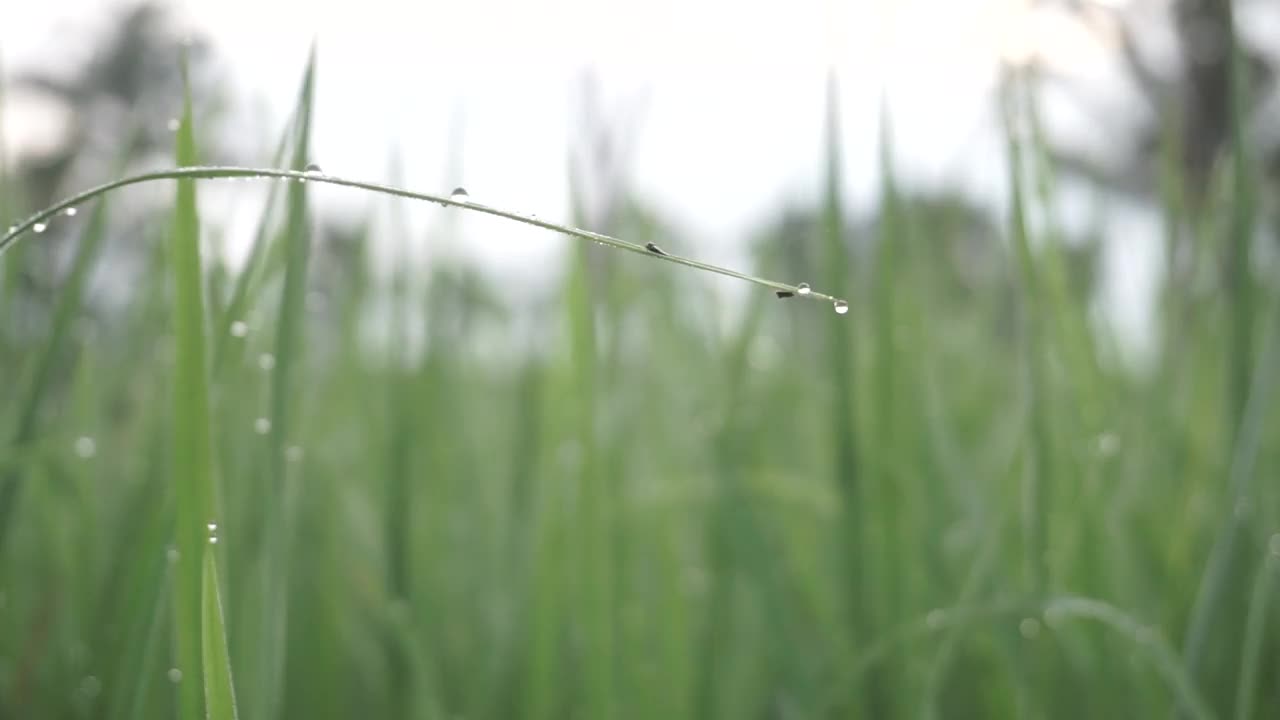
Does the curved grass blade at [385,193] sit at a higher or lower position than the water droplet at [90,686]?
higher

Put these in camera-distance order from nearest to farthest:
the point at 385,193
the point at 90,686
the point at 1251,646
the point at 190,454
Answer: the point at 385,193, the point at 190,454, the point at 1251,646, the point at 90,686

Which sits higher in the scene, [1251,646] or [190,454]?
[190,454]

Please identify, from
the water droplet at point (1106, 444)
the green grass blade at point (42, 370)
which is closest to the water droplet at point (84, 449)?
the green grass blade at point (42, 370)

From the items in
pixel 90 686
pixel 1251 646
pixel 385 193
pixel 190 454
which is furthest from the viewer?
pixel 90 686

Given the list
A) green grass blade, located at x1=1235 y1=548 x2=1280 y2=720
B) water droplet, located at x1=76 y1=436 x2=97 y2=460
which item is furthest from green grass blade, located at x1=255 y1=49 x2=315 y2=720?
green grass blade, located at x1=1235 y1=548 x2=1280 y2=720

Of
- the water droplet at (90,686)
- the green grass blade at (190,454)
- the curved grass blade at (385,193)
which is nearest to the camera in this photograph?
the curved grass blade at (385,193)

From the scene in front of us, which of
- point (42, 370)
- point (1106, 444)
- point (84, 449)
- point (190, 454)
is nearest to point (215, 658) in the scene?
point (190, 454)

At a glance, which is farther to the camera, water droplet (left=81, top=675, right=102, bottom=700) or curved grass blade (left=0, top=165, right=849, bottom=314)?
water droplet (left=81, top=675, right=102, bottom=700)

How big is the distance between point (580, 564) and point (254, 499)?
25 centimetres

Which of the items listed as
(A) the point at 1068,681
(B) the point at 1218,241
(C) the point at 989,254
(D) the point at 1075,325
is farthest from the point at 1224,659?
(C) the point at 989,254

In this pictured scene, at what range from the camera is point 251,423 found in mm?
745

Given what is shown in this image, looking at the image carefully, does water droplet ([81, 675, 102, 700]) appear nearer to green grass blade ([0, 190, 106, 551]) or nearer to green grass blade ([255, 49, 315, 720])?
green grass blade ([0, 190, 106, 551])

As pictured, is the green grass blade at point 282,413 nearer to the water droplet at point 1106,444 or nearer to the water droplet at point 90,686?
the water droplet at point 90,686

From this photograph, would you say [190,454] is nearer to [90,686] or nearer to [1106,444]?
[90,686]
